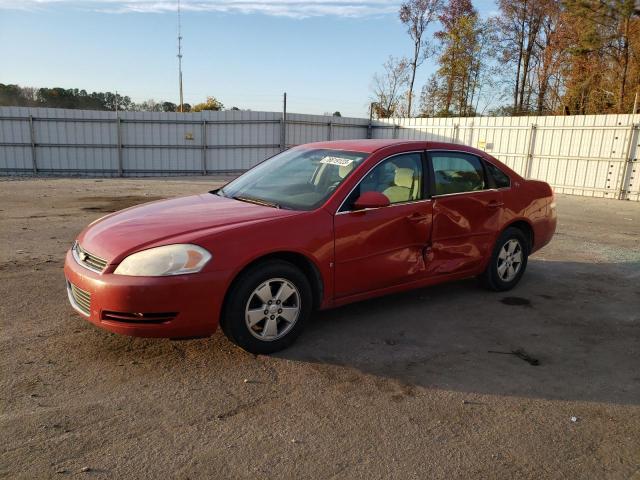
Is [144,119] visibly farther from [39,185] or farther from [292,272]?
[292,272]

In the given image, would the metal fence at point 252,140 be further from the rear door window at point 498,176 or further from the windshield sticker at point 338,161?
the windshield sticker at point 338,161

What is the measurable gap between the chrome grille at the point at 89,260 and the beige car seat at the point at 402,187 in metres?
2.30

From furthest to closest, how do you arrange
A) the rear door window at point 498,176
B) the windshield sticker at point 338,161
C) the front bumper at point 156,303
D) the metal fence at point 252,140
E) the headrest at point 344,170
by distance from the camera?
the metal fence at point 252,140 → the rear door window at point 498,176 → the windshield sticker at point 338,161 → the headrest at point 344,170 → the front bumper at point 156,303

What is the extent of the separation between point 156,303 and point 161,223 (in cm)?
75

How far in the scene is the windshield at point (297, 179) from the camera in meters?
4.16

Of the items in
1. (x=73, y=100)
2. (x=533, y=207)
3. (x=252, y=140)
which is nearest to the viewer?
(x=533, y=207)

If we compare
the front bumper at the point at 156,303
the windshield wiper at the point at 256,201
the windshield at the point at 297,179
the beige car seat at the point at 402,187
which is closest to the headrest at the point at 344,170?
the windshield at the point at 297,179

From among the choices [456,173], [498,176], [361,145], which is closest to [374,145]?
[361,145]

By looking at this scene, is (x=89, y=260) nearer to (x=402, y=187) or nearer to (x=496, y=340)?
(x=402, y=187)

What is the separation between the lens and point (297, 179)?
14.8 ft

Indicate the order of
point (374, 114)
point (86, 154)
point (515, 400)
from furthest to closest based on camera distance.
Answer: point (374, 114) < point (86, 154) < point (515, 400)

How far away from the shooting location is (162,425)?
2.83m

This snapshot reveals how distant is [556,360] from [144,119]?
18.9m

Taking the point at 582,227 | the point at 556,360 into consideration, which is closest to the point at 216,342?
the point at 556,360
